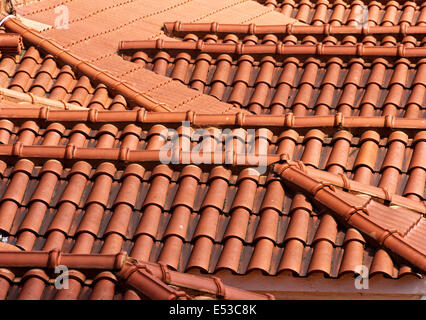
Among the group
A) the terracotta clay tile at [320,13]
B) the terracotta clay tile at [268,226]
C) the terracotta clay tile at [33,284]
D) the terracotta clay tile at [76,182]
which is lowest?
the terracotta clay tile at [33,284]

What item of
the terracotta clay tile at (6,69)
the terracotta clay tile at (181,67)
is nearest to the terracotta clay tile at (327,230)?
the terracotta clay tile at (181,67)

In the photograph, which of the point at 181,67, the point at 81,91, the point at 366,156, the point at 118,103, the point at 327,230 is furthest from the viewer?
the point at 181,67

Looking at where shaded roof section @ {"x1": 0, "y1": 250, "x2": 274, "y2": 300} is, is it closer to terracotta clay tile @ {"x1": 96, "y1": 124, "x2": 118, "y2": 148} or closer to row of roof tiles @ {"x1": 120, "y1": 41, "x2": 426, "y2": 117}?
terracotta clay tile @ {"x1": 96, "y1": 124, "x2": 118, "y2": 148}

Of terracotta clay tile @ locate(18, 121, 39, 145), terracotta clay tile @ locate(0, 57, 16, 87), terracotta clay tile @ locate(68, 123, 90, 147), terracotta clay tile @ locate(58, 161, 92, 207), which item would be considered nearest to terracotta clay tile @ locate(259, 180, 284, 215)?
terracotta clay tile @ locate(58, 161, 92, 207)

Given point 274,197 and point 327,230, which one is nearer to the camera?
point 327,230

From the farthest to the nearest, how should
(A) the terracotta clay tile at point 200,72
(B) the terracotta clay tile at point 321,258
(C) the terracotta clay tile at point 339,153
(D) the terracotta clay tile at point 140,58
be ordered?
(D) the terracotta clay tile at point 140,58 → (A) the terracotta clay tile at point 200,72 → (C) the terracotta clay tile at point 339,153 → (B) the terracotta clay tile at point 321,258

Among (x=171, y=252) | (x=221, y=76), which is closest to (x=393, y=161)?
(x=171, y=252)

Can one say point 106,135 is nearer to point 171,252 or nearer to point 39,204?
point 39,204

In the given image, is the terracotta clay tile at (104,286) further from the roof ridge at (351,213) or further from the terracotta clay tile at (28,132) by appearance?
the terracotta clay tile at (28,132)

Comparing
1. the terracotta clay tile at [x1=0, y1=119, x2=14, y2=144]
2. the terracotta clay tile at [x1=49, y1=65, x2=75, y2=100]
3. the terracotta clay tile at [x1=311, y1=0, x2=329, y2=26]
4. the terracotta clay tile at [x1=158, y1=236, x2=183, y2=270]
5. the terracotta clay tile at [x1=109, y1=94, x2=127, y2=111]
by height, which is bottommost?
the terracotta clay tile at [x1=158, y1=236, x2=183, y2=270]

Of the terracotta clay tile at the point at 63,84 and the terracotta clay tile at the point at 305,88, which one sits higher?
the terracotta clay tile at the point at 305,88

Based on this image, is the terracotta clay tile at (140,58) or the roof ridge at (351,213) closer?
the roof ridge at (351,213)

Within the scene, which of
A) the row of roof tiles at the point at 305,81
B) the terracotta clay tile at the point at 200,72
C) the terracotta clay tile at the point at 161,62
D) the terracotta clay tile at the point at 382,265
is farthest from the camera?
the terracotta clay tile at the point at 161,62
